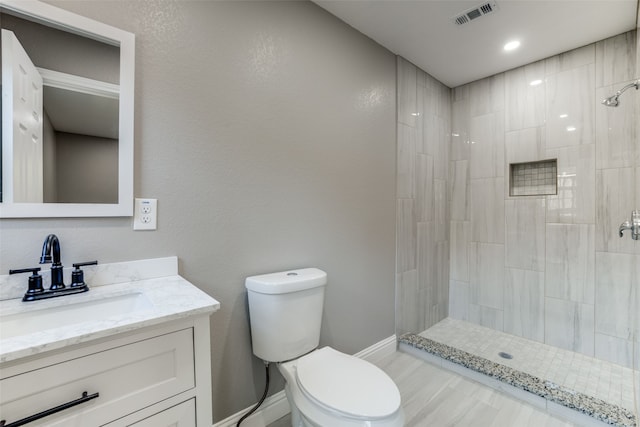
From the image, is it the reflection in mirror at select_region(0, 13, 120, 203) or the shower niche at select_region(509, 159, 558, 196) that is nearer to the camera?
the reflection in mirror at select_region(0, 13, 120, 203)

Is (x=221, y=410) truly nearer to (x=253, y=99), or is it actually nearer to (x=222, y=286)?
(x=222, y=286)

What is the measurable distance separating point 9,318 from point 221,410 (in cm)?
95

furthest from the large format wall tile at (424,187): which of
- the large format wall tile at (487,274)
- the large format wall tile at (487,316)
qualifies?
the large format wall tile at (487,316)

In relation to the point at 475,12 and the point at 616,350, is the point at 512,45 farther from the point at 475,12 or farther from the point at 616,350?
the point at 616,350

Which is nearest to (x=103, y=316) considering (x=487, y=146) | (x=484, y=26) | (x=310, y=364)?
(x=310, y=364)

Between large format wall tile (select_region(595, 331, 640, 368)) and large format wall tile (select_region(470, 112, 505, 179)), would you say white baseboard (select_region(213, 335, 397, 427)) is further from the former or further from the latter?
large format wall tile (select_region(470, 112, 505, 179))

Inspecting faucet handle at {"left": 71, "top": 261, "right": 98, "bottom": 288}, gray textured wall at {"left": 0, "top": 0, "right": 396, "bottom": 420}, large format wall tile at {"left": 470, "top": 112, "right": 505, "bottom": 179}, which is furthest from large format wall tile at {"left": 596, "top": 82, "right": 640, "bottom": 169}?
faucet handle at {"left": 71, "top": 261, "right": 98, "bottom": 288}

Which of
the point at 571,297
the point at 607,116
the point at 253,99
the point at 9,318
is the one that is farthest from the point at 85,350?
the point at 607,116

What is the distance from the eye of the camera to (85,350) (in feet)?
2.26

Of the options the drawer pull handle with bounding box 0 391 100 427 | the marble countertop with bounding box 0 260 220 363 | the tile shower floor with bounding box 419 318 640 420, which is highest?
the marble countertop with bounding box 0 260 220 363

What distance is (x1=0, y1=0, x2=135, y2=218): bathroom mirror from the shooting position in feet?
3.15

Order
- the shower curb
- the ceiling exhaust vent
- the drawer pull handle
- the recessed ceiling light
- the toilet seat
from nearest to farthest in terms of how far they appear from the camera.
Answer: the drawer pull handle < the toilet seat < the shower curb < the ceiling exhaust vent < the recessed ceiling light

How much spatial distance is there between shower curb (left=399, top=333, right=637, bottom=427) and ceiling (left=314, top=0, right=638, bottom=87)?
227cm

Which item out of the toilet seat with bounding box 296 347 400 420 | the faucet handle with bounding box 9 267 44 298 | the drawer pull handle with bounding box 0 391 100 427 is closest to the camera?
the drawer pull handle with bounding box 0 391 100 427
